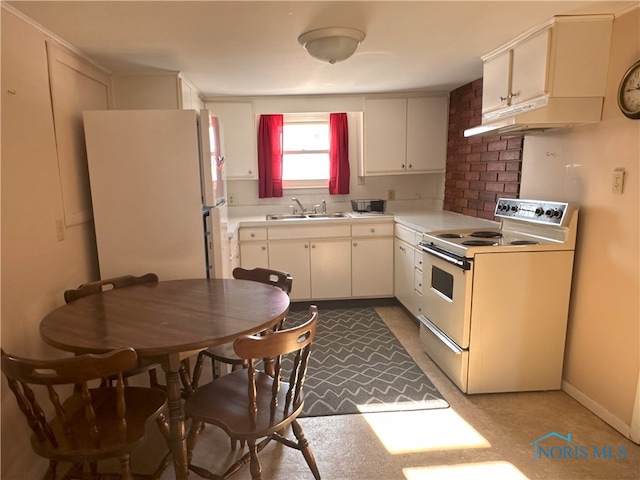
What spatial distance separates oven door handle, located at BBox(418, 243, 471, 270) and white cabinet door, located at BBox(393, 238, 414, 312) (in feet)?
1.95

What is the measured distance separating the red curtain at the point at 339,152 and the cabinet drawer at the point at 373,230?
68cm

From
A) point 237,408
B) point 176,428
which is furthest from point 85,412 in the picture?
point 237,408

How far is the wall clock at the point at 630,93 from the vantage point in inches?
75.0

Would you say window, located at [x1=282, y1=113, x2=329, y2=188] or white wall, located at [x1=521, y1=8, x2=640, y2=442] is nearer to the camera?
white wall, located at [x1=521, y1=8, x2=640, y2=442]

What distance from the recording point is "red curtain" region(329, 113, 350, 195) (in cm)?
433

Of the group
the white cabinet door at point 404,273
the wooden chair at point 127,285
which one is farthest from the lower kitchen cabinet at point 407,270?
the wooden chair at point 127,285

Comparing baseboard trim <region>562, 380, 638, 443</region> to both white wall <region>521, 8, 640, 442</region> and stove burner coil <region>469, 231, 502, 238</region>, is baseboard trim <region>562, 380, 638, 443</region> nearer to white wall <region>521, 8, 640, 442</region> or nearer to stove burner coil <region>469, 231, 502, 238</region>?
white wall <region>521, 8, 640, 442</region>

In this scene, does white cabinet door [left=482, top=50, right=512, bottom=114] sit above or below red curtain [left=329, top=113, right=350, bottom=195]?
above

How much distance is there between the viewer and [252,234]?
379cm

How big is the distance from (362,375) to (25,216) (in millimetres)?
2138

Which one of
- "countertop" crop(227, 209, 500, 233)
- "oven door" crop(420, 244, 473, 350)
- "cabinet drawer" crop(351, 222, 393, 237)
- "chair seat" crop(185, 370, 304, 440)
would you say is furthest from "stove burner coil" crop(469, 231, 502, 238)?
"chair seat" crop(185, 370, 304, 440)

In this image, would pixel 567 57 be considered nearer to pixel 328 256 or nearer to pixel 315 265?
pixel 328 256

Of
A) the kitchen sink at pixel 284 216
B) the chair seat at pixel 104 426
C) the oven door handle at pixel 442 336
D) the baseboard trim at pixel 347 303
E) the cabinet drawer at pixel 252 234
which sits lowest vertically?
the baseboard trim at pixel 347 303

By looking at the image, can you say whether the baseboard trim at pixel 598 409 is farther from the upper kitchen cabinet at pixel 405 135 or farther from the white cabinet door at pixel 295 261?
the upper kitchen cabinet at pixel 405 135
